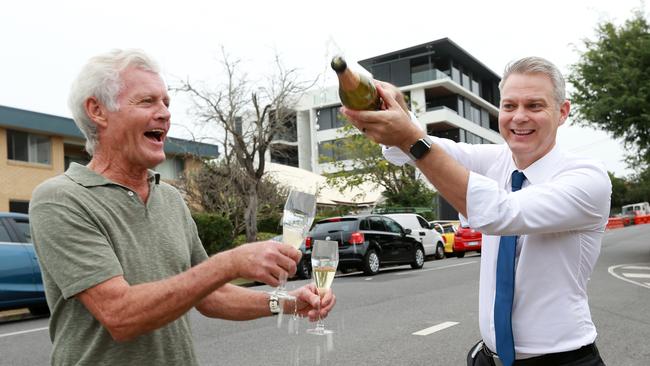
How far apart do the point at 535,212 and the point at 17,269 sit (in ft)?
30.4

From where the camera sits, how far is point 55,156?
1033 inches

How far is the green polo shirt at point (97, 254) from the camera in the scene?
1.93 meters

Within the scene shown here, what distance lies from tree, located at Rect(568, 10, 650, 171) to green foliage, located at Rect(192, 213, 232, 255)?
1307cm

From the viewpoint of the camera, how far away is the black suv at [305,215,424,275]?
51.7ft

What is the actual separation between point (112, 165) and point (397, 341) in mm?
5304

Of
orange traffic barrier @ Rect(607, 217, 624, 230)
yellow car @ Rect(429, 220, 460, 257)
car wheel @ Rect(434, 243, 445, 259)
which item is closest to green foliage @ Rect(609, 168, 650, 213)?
orange traffic barrier @ Rect(607, 217, 624, 230)

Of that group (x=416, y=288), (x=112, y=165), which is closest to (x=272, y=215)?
(x=416, y=288)

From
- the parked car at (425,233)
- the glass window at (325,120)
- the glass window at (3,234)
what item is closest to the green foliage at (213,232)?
the parked car at (425,233)

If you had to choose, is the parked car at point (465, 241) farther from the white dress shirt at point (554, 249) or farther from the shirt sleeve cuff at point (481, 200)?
the shirt sleeve cuff at point (481, 200)

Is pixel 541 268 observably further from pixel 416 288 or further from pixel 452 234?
pixel 452 234

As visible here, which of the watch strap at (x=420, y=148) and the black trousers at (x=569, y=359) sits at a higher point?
the watch strap at (x=420, y=148)

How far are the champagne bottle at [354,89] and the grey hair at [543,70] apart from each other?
745 millimetres

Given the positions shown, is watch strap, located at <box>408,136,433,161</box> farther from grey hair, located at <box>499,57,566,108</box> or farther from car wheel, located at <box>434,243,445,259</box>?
car wheel, located at <box>434,243,445,259</box>

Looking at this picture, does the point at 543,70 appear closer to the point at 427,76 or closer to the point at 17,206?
the point at 17,206
